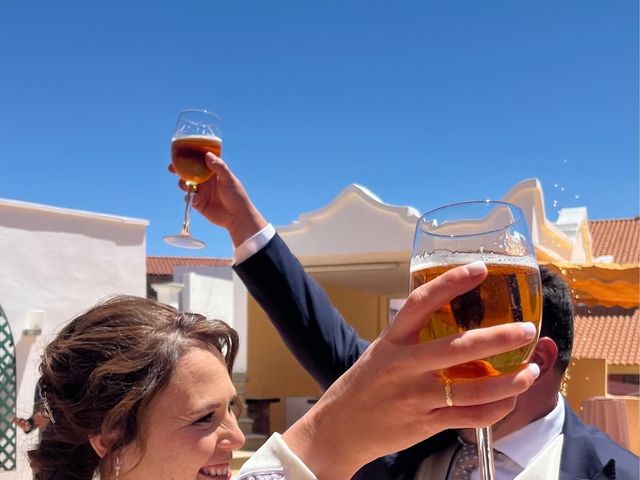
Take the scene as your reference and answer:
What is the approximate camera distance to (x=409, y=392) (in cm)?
76

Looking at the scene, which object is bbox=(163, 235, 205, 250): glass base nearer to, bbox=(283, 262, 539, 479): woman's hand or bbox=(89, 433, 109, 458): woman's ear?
bbox=(89, 433, 109, 458): woman's ear

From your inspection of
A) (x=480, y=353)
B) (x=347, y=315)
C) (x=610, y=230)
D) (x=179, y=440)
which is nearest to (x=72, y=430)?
(x=179, y=440)

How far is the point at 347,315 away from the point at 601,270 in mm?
8329

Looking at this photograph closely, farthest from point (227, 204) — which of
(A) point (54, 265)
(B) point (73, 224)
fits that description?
(B) point (73, 224)

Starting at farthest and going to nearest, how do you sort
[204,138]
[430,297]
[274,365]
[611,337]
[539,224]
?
[611,337], [274,365], [539,224], [204,138], [430,297]

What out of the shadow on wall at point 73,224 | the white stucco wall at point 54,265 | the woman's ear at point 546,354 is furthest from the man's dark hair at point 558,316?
the shadow on wall at point 73,224

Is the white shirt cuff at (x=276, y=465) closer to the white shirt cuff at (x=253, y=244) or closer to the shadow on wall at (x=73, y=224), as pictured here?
the white shirt cuff at (x=253, y=244)

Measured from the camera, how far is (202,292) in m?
19.0

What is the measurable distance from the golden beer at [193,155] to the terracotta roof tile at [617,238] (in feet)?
64.6

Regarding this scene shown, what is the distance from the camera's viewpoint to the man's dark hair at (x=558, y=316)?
7.80 ft

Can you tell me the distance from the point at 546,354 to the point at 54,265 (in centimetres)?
935

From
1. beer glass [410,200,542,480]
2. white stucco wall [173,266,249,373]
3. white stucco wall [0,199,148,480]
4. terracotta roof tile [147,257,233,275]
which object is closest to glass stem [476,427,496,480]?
beer glass [410,200,542,480]

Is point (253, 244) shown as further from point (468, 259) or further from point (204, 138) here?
point (468, 259)

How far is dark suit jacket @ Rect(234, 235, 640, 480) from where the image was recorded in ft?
6.48
